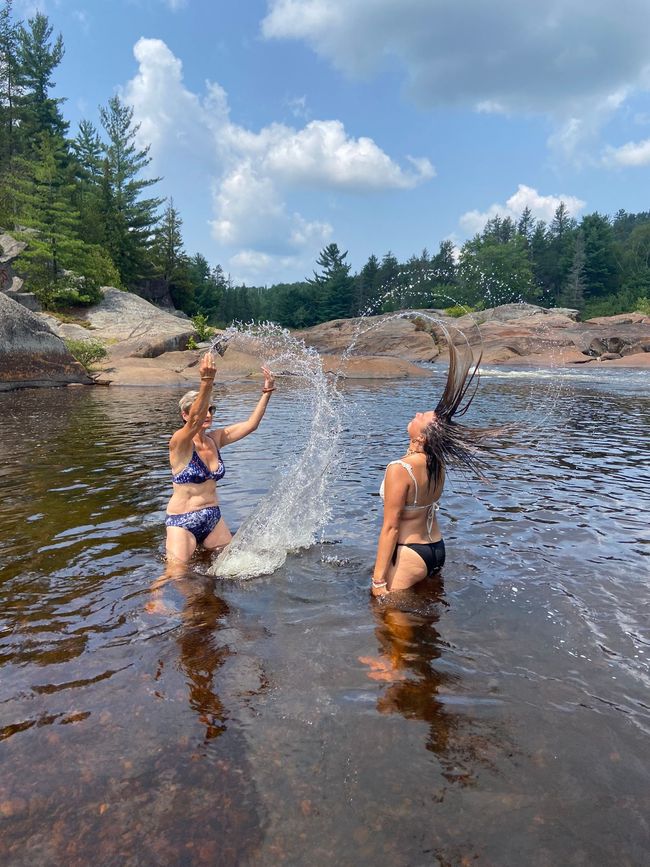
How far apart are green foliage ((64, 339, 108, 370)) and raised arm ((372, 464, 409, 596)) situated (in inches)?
975

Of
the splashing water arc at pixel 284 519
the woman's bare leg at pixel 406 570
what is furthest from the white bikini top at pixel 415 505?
the splashing water arc at pixel 284 519

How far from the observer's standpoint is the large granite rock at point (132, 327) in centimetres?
3247

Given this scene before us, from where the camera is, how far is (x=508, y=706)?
3.80 m

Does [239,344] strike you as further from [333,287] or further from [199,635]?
[333,287]

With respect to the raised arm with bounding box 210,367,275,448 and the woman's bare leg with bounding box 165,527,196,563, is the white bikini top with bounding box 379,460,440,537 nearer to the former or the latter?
the raised arm with bounding box 210,367,275,448

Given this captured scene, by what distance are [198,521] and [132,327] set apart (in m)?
34.8

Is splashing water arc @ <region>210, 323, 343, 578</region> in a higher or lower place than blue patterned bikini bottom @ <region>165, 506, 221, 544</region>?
lower

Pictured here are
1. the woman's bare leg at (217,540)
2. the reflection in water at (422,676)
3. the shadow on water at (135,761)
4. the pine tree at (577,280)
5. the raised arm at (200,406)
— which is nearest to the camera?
the shadow on water at (135,761)

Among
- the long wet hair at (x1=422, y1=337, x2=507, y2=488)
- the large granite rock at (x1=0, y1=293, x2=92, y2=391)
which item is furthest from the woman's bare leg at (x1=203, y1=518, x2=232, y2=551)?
the large granite rock at (x1=0, y1=293, x2=92, y2=391)

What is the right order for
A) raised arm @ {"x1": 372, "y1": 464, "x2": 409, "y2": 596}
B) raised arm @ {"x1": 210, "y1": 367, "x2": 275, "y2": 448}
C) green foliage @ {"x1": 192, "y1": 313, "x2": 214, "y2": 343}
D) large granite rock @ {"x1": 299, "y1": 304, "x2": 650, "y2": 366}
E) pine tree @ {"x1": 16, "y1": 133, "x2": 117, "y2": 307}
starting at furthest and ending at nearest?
large granite rock @ {"x1": 299, "y1": 304, "x2": 650, "y2": 366}, green foliage @ {"x1": 192, "y1": 313, "x2": 214, "y2": 343}, pine tree @ {"x1": 16, "y1": 133, "x2": 117, "y2": 307}, raised arm @ {"x1": 210, "y1": 367, "x2": 275, "y2": 448}, raised arm @ {"x1": 372, "y1": 464, "x2": 409, "y2": 596}

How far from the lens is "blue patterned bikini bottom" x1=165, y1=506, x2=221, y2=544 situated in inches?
247

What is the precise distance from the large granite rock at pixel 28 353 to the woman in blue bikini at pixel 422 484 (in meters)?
20.7

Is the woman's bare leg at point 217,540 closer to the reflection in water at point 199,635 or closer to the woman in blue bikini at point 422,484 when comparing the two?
the reflection in water at point 199,635

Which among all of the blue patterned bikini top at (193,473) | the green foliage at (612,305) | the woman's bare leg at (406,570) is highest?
the green foliage at (612,305)
